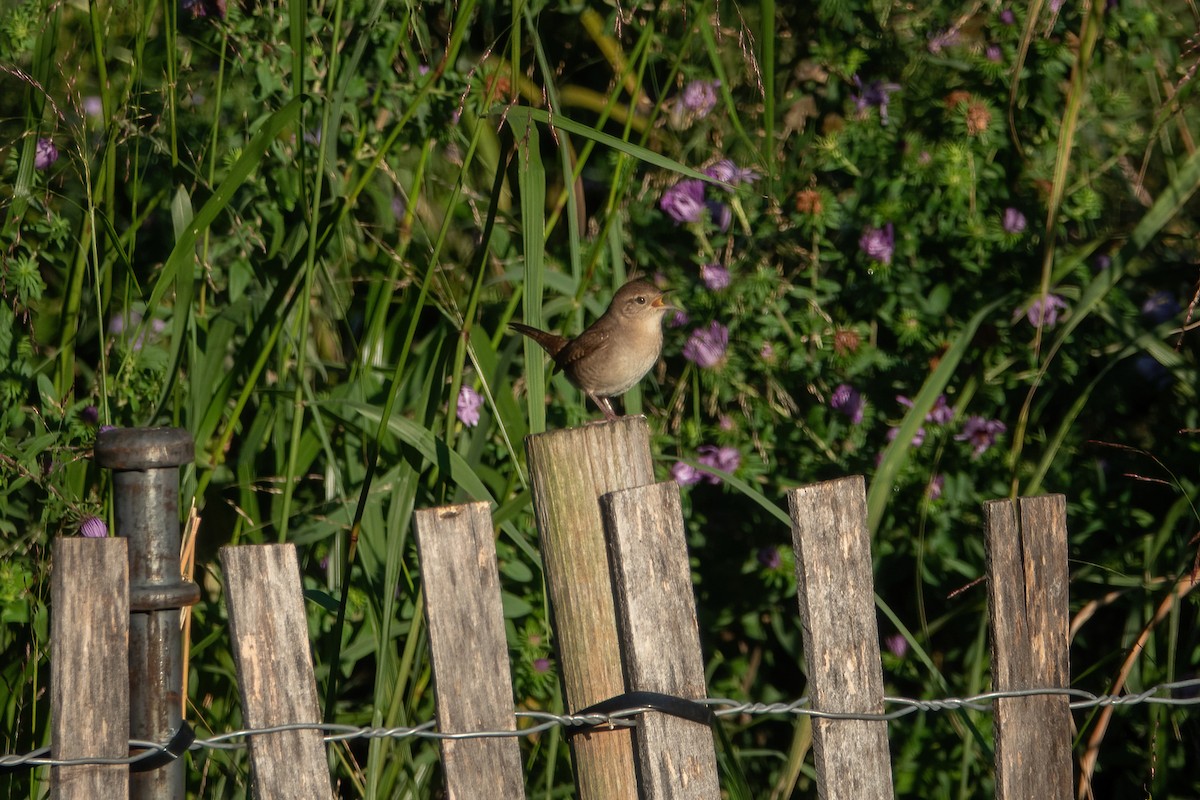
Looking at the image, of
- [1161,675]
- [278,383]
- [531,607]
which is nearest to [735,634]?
[531,607]

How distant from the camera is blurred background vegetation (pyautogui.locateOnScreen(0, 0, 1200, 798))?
2906mm

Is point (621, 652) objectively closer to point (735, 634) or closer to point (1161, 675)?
point (1161, 675)

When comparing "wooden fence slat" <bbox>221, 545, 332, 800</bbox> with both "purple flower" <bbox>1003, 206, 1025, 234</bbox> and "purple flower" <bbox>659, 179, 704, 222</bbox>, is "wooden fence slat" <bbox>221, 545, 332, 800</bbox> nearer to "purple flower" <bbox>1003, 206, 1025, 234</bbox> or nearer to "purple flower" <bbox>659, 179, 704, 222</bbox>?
"purple flower" <bbox>659, 179, 704, 222</bbox>

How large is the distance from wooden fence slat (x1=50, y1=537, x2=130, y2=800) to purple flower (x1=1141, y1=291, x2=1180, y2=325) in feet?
9.29

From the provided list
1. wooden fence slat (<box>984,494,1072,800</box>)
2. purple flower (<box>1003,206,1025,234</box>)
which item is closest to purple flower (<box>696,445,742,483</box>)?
purple flower (<box>1003,206,1025,234</box>)

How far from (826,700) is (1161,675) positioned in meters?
1.66

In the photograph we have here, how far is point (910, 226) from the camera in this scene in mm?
3279

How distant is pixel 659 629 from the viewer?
66.1 inches

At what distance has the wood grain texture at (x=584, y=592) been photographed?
1.80 meters

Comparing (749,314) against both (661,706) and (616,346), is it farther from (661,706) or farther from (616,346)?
(661,706)

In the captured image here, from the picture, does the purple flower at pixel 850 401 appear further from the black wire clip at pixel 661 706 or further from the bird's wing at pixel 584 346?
the black wire clip at pixel 661 706

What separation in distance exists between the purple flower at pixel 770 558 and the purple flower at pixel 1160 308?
1230 mm

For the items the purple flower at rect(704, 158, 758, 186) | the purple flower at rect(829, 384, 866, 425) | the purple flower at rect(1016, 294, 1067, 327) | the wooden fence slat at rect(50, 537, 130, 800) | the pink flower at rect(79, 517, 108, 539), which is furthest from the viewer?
the purple flower at rect(704, 158, 758, 186)

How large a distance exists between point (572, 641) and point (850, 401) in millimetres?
1748
